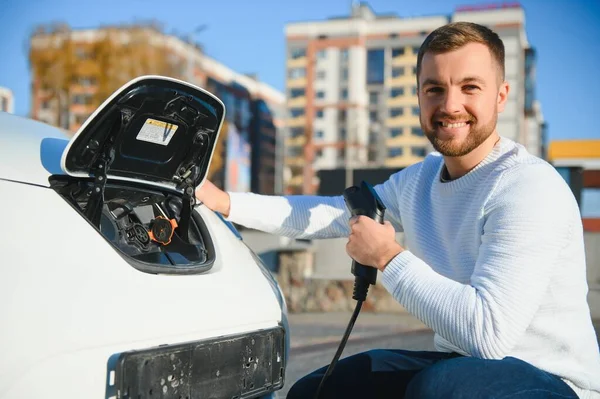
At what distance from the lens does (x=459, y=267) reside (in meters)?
2.54

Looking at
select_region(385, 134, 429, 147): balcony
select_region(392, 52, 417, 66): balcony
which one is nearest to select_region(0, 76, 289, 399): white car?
select_region(385, 134, 429, 147): balcony

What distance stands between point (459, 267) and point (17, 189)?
4.68ft

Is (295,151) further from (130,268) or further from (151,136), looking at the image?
(130,268)

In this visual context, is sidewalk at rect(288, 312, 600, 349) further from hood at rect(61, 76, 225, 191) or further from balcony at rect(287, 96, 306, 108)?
balcony at rect(287, 96, 306, 108)

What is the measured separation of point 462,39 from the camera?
8.04 ft

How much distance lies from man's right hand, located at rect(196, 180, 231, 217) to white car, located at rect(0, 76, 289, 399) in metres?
0.13

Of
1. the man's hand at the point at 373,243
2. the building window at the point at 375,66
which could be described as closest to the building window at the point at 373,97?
the building window at the point at 375,66

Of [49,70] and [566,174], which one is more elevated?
[49,70]

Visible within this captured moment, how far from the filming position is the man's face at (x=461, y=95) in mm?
2471

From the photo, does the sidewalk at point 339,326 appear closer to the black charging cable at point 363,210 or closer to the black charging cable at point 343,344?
the black charging cable at point 343,344

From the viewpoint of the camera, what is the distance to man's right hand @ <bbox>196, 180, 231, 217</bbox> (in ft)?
10.0

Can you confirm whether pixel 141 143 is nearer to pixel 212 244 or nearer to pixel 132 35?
pixel 212 244

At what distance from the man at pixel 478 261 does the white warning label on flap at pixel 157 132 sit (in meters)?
0.75

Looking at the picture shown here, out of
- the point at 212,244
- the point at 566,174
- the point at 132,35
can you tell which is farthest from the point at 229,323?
the point at 132,35
